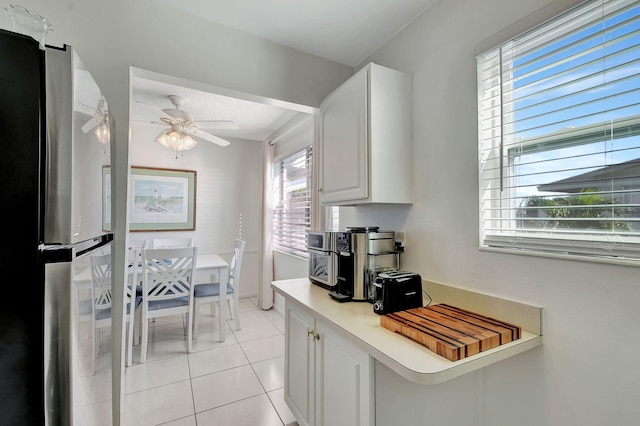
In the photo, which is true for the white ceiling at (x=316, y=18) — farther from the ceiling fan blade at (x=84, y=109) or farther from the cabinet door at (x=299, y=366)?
the cabinet door at (x=299, y=366)

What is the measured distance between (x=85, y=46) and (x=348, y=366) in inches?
80.2

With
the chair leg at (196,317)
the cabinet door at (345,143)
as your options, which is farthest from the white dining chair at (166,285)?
the cabinet door at (345,143)

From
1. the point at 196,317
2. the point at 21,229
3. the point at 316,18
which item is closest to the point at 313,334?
the point at 21,229

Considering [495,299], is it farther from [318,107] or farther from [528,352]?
[318,107]

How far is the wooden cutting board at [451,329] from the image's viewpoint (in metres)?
0.95

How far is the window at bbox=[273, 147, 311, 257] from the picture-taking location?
333cm

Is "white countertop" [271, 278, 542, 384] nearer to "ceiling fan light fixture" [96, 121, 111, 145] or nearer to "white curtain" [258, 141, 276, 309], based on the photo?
"ceiling fan light fixture" [96, 121, 111, 145]

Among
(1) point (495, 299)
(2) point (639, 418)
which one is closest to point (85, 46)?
(1) point (495, 299)

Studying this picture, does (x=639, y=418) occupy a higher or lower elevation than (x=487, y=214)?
lower

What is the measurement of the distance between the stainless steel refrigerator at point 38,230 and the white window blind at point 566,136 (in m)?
1.49

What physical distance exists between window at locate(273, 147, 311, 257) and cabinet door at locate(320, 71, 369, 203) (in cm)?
128

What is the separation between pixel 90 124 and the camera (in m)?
0.81

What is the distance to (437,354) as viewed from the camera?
95 centimetres

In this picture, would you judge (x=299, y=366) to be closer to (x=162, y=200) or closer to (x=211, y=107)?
(x=211, y=107)
